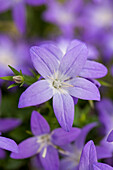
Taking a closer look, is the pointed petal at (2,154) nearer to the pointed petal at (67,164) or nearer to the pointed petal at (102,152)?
the pointed petal at (67,164)

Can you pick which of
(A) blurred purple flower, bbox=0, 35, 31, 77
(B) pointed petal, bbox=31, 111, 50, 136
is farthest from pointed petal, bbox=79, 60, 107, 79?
(A) blurred purple flower, bbox=0, 35, 31, 77

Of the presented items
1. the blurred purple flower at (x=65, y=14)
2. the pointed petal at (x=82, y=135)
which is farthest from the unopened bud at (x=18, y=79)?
the blurred purple flower at (x=65, y=14)

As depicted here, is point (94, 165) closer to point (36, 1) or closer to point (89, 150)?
point (89, 150)

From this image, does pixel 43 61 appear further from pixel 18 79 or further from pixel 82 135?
pixel 82 135

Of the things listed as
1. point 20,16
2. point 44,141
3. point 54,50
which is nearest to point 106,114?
point 44,141

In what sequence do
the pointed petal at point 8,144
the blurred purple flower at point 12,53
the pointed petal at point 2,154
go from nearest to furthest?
the pointed petal at point 8,144
the pointed petal at point 2,154
the blurred purple flower at point 12,53

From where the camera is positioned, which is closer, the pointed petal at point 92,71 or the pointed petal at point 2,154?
the pointed petal at point 92,71

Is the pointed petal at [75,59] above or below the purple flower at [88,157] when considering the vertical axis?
above

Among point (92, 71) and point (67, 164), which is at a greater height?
point (92, 71)
